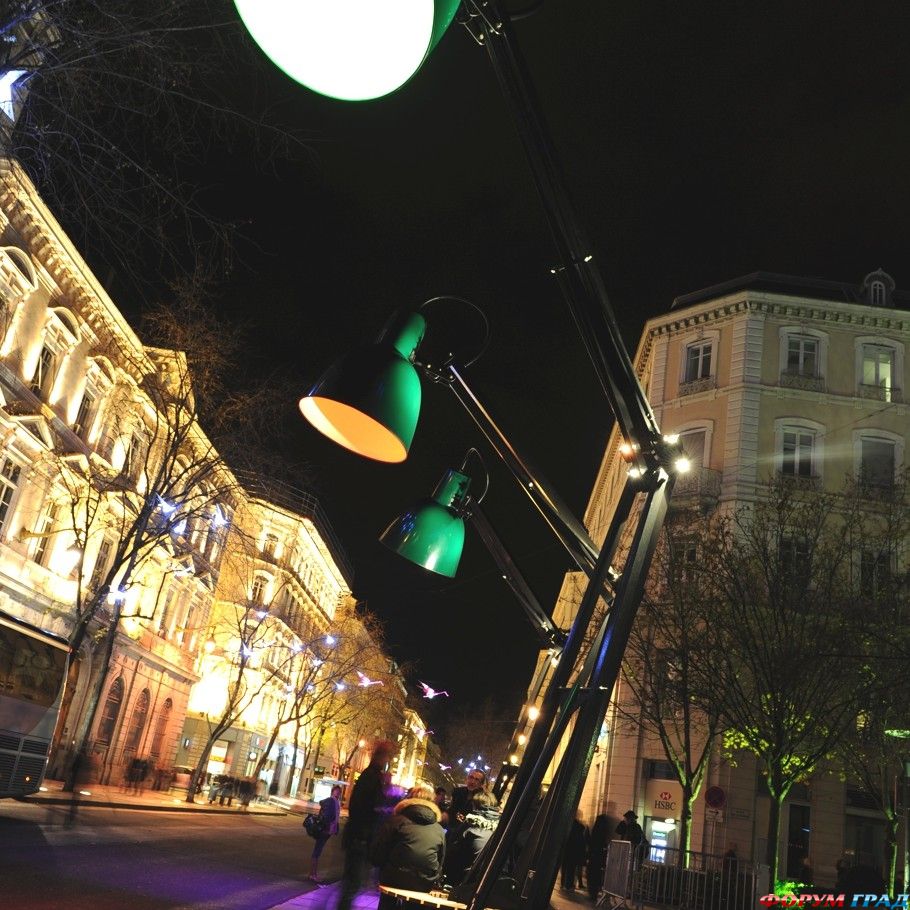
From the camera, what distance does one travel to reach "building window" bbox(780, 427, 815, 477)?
35562 millimetres

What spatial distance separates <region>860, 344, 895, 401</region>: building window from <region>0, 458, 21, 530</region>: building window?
3057 centimetres

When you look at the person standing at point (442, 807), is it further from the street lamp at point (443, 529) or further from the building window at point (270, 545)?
the building window at point (270, 545)

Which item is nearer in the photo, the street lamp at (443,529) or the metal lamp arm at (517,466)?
the metal lamp arm at (517,466)

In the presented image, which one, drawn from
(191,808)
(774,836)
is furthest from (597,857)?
(191,808)

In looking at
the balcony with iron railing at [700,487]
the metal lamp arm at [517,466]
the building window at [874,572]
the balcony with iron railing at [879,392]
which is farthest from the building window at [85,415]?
the metal lamp arm at [517,466]

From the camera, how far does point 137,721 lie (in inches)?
1623

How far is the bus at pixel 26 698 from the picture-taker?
1655 cm

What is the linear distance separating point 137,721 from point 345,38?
4345 cm

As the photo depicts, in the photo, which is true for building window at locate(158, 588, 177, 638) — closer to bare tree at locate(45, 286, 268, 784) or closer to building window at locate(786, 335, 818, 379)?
bare tree at locate(45, 286, 268, 784)

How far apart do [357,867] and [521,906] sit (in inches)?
149

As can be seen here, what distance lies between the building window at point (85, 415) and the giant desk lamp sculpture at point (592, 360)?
29.4 meters

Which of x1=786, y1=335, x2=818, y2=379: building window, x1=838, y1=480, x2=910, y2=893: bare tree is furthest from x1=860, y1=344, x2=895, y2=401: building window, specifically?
x1=838, y1=480, x2=910, y2=893: bare tree

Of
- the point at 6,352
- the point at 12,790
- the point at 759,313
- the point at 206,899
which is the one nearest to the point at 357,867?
the point at 206,899

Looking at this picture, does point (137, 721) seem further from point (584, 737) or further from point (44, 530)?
point (584, 737)
